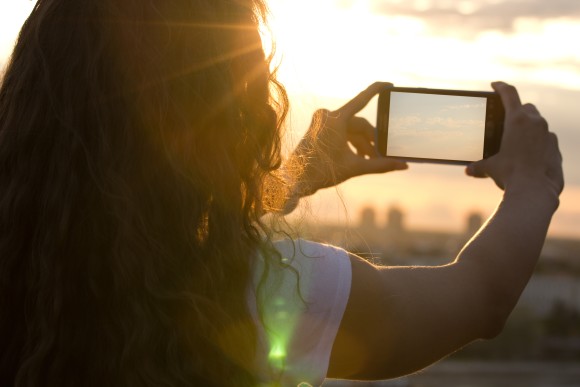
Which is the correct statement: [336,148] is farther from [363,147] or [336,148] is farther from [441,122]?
[441,122]

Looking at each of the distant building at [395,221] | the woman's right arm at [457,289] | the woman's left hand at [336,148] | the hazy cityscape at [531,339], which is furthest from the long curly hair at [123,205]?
the distant building at [395,221]

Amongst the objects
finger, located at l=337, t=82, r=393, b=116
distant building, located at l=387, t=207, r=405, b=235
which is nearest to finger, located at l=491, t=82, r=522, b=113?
finger, located at l=337, t=82, r=393, b=116

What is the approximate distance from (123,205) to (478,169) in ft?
2.50

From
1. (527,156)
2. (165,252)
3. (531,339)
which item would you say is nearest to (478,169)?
(527,156)

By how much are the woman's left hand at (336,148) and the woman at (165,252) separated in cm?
42

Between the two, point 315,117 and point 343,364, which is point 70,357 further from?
point 315,117

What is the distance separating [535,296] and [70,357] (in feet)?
277

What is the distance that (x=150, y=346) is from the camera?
1682 millimetres

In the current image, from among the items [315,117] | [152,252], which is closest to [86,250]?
[152,252]

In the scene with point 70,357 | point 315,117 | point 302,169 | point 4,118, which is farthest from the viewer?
point 315,117

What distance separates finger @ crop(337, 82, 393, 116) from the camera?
7.17ft

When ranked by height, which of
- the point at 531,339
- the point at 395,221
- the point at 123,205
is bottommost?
the point at 531,339

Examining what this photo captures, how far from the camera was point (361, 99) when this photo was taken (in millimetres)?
2219

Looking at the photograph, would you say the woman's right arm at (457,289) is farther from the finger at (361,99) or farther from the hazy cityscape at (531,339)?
the hazy cityscape at (531,339)
